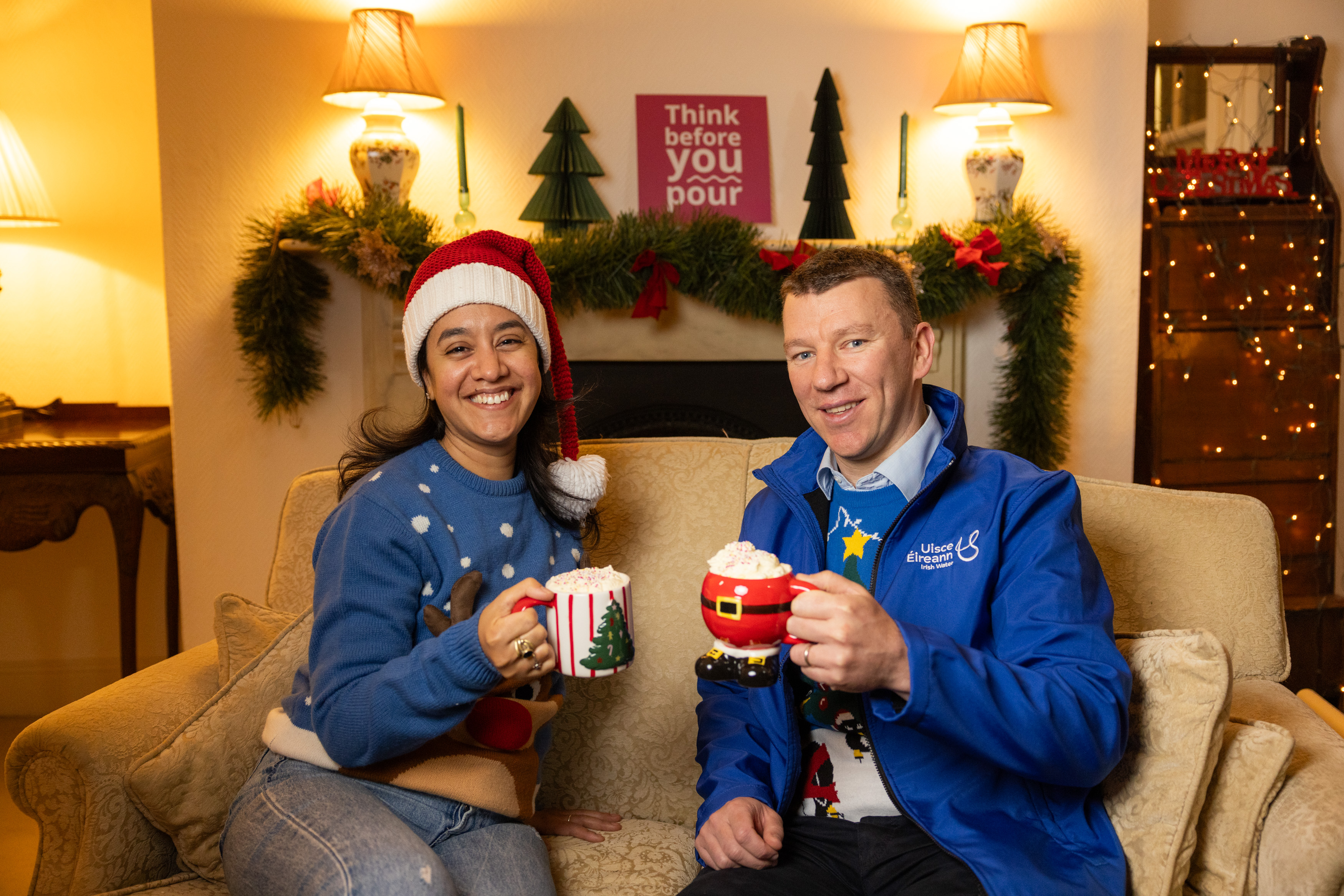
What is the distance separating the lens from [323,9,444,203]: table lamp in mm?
2732

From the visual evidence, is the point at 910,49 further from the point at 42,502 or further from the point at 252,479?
the point at 42,502

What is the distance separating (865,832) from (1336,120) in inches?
142

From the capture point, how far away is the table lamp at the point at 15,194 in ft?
9.32

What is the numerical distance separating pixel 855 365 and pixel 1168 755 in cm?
63

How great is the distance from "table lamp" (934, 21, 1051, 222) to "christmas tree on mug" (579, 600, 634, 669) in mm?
2356

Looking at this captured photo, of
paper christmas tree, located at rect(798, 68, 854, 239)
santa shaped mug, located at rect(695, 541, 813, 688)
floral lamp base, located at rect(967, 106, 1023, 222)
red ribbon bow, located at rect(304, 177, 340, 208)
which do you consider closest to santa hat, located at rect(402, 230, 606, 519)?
santa shaped mug, located at rect(695, 541, 813, 688)

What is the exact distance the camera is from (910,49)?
10.1ft

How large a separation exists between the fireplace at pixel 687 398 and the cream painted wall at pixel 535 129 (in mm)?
195

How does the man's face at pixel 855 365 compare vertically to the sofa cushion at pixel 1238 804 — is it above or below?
above

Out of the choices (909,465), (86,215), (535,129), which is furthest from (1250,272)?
(86,215)

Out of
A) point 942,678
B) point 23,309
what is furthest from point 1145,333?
point 23,309

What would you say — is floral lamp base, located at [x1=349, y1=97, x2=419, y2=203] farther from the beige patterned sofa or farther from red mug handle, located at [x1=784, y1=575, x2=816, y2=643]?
red mug handle, located at [x1=784, y1=575, x2=816, y2=643]

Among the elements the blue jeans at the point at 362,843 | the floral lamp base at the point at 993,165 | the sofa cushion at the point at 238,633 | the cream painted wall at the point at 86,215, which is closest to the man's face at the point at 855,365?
the blue jeans at the point at 362,843

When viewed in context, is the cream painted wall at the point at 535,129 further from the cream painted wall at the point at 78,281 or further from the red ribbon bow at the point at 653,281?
the cream painted wall at the point at 78,281
